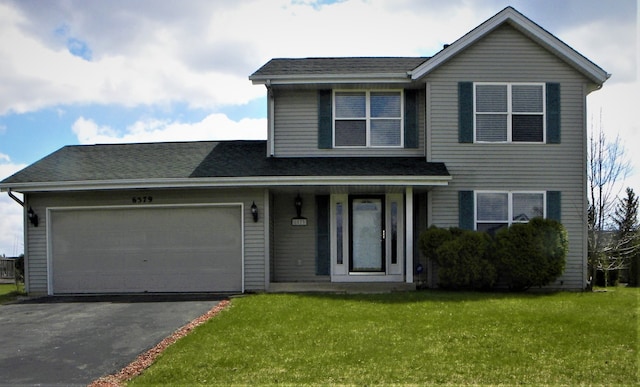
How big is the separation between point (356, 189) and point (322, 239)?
159cm

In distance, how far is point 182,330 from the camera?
869 centimetres

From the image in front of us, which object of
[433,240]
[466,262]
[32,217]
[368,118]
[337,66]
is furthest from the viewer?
[337,66]

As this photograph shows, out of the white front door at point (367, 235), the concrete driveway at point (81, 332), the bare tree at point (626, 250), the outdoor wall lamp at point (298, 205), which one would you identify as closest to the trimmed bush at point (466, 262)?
the white front door at point (367, 235)

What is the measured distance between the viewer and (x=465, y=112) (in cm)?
1345

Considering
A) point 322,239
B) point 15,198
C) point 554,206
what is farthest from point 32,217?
point 554,206

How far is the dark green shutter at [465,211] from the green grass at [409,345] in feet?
10.7

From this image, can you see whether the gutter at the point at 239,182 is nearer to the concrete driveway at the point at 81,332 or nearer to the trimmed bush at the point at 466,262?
the trimmed bush at the point at 466,262

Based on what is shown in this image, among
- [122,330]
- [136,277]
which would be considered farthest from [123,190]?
[122,330]

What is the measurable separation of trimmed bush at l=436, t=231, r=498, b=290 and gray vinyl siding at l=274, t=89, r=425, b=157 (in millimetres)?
2909

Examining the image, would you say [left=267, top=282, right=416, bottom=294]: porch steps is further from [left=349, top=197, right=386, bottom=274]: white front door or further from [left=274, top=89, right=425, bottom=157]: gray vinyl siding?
[left=274, top=89, right=425, bottom=157]: gray vinyl siding

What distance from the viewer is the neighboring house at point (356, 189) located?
1312cm

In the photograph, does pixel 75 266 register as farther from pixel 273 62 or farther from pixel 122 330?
pixel 273 62

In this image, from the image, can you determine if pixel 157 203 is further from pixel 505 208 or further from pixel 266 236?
pixel 505 208

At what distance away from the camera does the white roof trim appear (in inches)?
520
